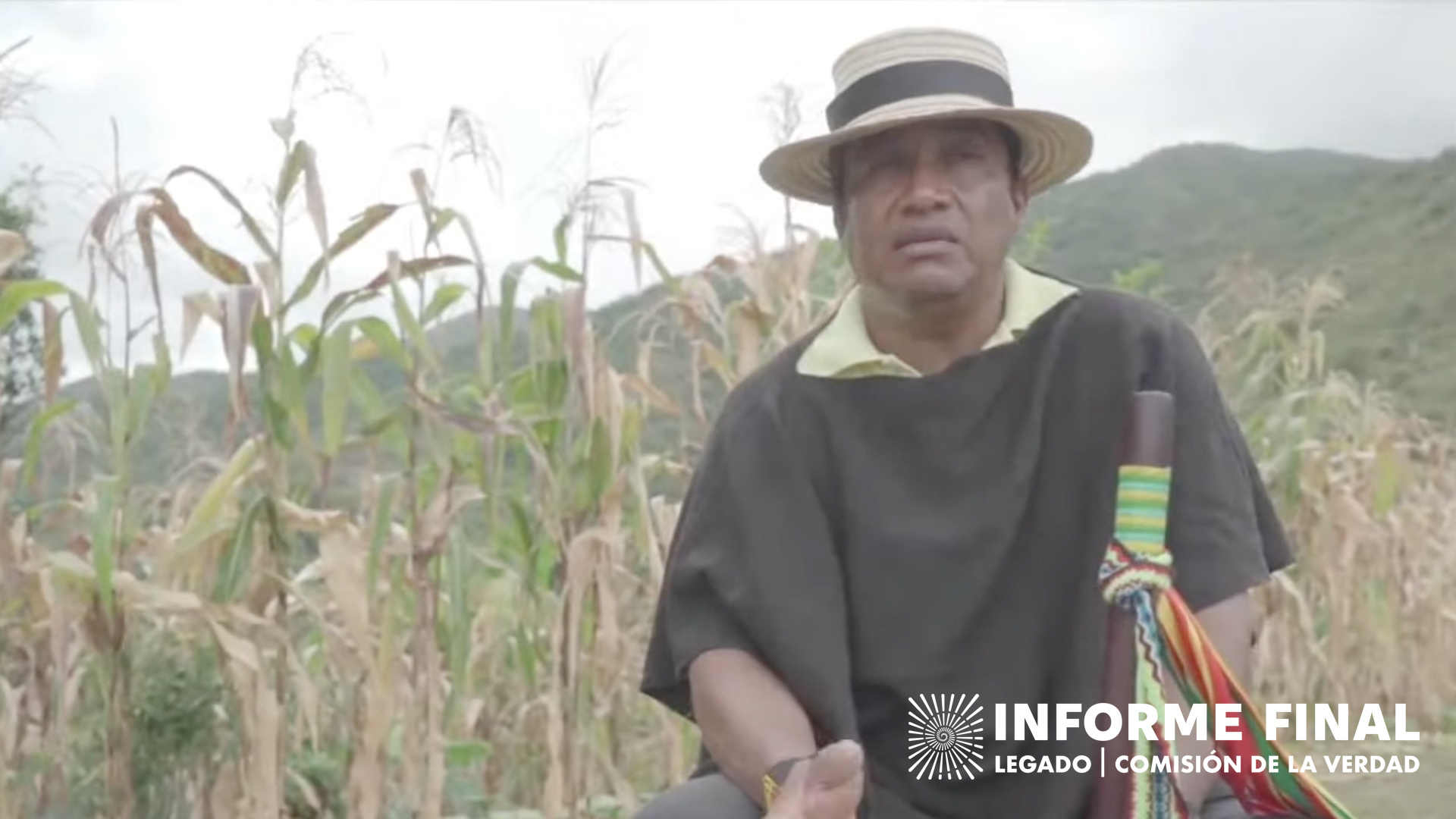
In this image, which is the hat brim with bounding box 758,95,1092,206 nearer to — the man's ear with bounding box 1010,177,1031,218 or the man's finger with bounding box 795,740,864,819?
the man's ear with bounding box 1010,177,1031,218

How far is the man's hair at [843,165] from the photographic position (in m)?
1.92

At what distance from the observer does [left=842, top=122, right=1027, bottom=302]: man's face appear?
1.84m

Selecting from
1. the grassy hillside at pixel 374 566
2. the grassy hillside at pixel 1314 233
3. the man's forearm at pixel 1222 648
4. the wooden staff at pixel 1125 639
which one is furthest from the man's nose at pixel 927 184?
the grassy hillside at pixel 1314 233

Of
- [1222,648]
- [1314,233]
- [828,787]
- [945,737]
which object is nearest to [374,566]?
[945,737]

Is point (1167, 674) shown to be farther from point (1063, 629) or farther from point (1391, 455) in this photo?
point (1391, 455)

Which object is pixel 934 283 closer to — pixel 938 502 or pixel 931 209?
pixel 931 209

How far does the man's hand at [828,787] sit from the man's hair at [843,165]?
2.22 ft

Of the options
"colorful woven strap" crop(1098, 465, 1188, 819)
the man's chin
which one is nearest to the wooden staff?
"colorful woven strap" crop(1098, 465, 1188, 819)

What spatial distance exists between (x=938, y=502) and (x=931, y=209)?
0.99 ft

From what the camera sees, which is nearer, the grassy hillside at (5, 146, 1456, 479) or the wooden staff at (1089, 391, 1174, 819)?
the wooden staff at (1089, 391, 1174, 819)

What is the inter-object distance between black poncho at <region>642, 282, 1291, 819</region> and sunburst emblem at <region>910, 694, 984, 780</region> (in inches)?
0.4

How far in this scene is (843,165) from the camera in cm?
199

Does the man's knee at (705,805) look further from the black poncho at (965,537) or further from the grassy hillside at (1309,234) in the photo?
the grassy hillside at (1309,234)

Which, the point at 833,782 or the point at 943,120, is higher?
the point at 943,120
